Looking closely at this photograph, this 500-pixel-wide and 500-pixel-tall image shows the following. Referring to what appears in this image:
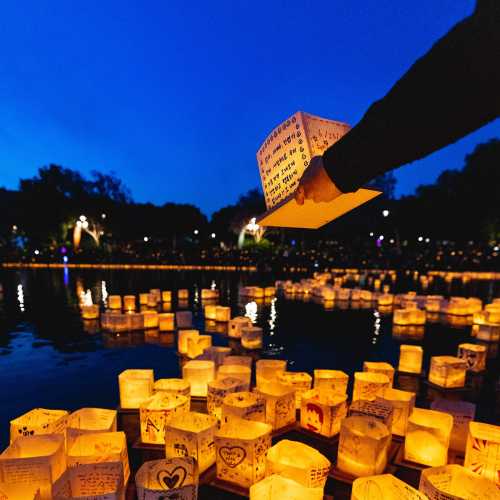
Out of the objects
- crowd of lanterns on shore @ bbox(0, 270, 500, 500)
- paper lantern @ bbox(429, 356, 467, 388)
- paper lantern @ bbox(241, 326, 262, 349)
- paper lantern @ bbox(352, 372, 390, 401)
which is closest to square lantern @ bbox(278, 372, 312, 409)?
crowd of lanterns on shore @ bbox(0, 270, 500, 500)

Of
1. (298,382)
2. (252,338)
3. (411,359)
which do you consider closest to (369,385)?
(298,382)

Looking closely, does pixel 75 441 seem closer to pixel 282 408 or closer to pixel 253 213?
pixel 282 408

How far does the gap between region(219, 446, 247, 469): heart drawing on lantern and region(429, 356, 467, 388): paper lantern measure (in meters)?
2.62

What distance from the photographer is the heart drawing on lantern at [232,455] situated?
6.73 ft

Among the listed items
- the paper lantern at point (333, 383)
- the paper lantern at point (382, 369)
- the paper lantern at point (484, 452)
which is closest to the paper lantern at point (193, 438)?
the paper lantern at point (333, 383)

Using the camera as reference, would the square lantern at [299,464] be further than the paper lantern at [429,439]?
No

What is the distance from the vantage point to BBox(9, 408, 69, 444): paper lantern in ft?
7.39

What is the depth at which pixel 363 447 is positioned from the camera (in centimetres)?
211

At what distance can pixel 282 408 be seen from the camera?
9.01ft

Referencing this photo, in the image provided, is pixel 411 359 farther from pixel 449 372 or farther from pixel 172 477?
pixel 172 477

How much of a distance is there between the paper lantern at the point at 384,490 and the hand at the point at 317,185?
4.47 feet

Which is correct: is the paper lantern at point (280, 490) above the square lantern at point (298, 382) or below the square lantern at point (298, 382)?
above

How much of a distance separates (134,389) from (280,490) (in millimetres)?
1886

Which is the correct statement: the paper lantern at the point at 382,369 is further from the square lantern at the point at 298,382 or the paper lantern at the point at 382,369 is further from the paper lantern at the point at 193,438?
the paper lantern at the point at 193,438
